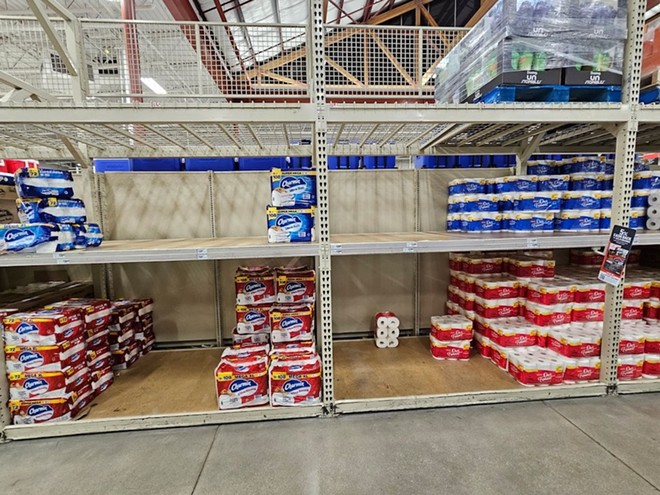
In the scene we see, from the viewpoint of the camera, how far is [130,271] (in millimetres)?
2533

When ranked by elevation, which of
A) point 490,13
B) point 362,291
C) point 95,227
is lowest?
point 362,291

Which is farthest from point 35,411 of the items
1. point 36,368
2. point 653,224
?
point 653,224

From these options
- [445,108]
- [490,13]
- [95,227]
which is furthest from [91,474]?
[490,13]

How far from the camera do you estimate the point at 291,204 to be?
5.73 feet

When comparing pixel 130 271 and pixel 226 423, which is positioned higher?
pixel 130 271

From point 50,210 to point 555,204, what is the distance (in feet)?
9.84

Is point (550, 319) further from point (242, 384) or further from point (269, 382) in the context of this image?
point (242, 384)

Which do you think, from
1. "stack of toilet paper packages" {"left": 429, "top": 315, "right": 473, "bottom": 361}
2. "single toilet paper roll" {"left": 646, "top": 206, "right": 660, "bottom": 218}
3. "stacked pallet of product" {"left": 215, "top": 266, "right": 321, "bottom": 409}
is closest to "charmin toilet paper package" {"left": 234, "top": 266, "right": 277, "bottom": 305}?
"stacked pallet of product" {"left": 215, "top": 266, "right": 321, "bottom": 409}

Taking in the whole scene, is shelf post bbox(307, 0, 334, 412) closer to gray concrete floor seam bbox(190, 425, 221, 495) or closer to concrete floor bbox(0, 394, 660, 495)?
concrete floor bbox(0, 394, 660, 495)

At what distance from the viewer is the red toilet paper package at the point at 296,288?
2182mm

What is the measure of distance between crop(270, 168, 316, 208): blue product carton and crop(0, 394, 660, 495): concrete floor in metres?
1.20

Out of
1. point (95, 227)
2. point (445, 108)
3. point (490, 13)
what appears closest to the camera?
point (445, 108)

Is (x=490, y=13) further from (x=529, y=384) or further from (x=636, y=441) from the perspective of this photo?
(x=636, y=441)

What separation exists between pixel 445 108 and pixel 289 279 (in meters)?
1.42
